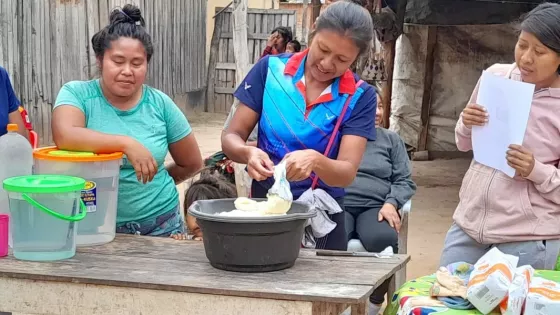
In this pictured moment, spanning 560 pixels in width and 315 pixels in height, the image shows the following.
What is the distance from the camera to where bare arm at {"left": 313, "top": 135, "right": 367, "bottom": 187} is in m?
2.69

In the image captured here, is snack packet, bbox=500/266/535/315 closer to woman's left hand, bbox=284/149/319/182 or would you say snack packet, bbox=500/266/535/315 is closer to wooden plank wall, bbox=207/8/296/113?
woman's left hand, bbox=284/149/319/182

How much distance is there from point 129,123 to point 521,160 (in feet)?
4.77

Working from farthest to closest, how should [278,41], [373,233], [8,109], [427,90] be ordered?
1. [427,90]
2. [278,41]
3. [373,233]
4. [8,109]

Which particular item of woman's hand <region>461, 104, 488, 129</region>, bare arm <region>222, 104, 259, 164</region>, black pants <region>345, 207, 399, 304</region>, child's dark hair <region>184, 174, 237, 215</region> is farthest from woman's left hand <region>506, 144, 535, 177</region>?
child's dark hair <region>184, 174, 237, 215</region>

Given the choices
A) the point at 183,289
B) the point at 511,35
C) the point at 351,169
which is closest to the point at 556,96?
the point at 351,169

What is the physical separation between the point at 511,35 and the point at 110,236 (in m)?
8.21

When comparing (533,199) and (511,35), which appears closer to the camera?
(533,199)

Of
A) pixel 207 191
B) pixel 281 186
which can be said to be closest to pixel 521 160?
pixel 281 186

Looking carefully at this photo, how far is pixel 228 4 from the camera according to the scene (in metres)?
17.2

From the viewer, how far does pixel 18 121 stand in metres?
3.16

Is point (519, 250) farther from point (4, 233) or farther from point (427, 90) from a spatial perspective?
point (427, 90)

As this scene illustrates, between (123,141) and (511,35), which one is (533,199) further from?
(511,35)

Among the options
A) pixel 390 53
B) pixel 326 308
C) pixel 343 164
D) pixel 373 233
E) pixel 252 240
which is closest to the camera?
pixel 326 308

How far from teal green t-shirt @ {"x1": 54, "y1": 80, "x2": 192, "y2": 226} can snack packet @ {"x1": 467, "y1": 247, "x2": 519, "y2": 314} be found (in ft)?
4.13
